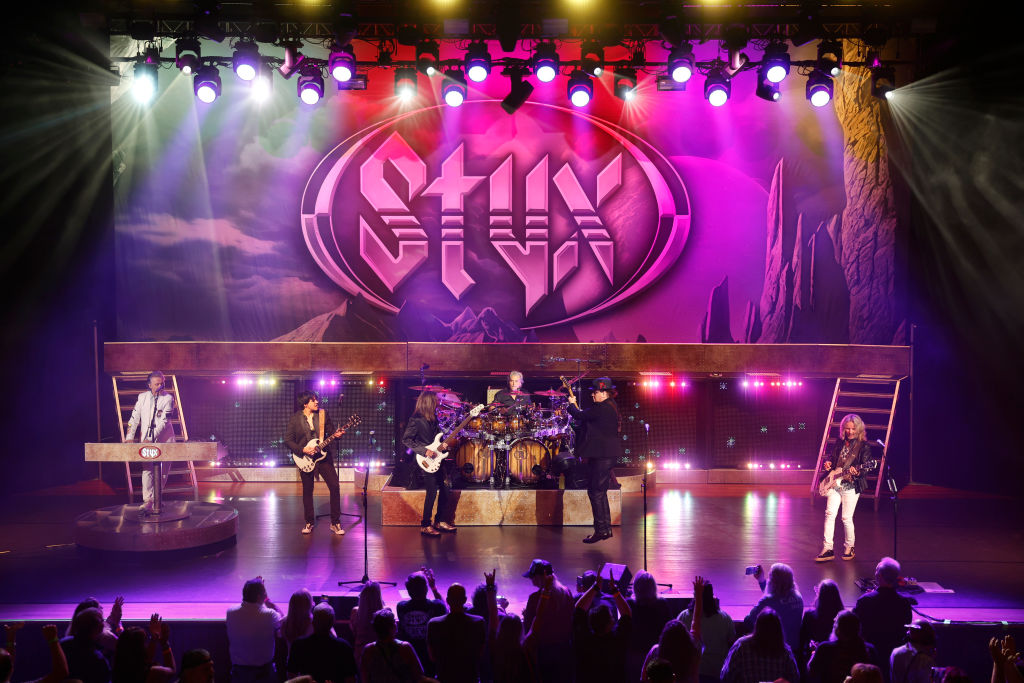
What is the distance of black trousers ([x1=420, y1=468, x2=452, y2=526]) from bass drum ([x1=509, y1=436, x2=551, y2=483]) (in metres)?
1.11

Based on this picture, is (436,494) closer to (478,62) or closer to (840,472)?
(840,472)

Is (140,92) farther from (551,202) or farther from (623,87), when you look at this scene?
(623,87)

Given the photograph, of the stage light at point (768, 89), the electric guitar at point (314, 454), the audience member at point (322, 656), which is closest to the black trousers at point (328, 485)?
the electric guitar at point (314, 454)

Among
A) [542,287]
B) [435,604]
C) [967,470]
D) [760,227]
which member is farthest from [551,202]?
[435,604]

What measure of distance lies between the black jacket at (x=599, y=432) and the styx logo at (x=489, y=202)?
142 inches

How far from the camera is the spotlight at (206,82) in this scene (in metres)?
9.56

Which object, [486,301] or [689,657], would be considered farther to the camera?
[486,301]

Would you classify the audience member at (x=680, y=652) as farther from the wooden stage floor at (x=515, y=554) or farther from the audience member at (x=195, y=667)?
the audience member at (x=195, y=667)

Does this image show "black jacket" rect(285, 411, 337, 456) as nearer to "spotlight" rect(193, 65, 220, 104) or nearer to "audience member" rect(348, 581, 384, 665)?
"spotlight" rect(193, 65, 220, 104)

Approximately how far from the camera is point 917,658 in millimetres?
4852

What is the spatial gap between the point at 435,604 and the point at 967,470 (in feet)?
32.0

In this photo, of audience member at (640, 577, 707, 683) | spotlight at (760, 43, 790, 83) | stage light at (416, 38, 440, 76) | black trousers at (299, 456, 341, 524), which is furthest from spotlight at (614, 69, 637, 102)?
audience member at (640, 577, 707, 683)

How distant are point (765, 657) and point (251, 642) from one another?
316cm

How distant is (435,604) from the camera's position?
529 centimetres
